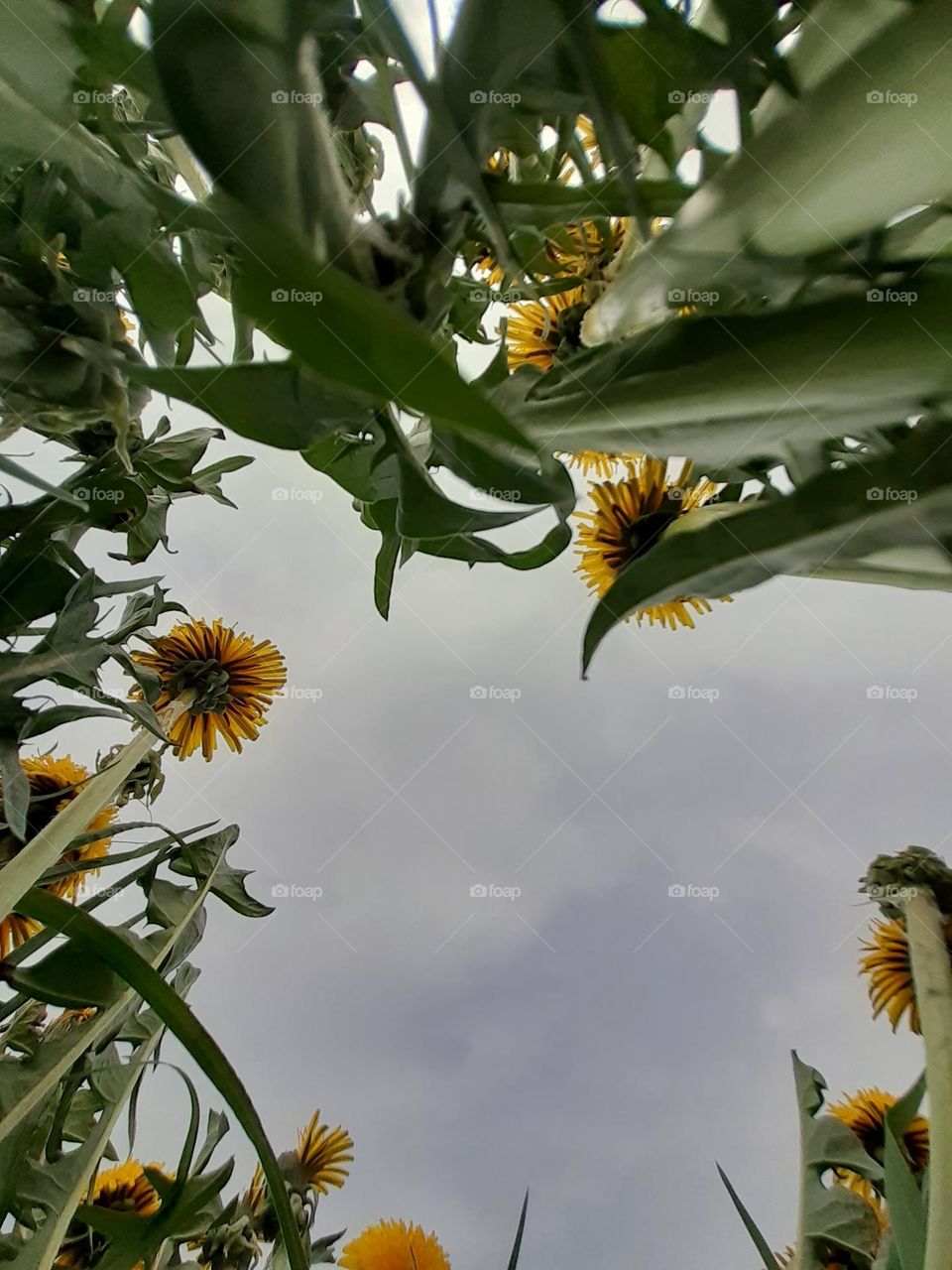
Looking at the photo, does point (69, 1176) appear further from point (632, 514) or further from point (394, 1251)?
point (632, 514)

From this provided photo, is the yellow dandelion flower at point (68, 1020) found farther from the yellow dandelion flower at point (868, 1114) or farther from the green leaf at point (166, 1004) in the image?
the yellow dandelion flower at point (868, 1114)

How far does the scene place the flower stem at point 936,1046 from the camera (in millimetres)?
263

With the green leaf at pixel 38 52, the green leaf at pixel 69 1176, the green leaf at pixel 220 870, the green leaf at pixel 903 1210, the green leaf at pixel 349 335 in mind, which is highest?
the green leaf at pixel 38 52

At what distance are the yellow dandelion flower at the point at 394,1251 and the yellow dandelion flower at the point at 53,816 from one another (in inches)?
11.3

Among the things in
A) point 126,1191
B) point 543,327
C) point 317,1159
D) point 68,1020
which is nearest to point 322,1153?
point 317,1159

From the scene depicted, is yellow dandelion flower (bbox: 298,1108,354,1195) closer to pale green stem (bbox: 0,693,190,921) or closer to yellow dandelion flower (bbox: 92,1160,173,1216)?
yellow dandelion flower (bbox: 92,1160,173,1216)

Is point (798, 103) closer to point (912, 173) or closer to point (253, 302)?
point (912, 173)

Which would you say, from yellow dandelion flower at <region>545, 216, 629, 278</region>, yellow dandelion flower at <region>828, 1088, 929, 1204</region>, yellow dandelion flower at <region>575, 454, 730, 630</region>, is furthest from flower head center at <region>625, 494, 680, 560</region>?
yellow dandelion flower at <region>828, 1088, 929, 1204</region>

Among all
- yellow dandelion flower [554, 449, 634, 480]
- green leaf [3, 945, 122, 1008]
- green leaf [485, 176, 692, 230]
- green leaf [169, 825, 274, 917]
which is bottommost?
green leaf [3, 945, 122, 1008]

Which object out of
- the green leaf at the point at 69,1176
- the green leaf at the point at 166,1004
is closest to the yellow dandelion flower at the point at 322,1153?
the green leaf at the point at 69,1176

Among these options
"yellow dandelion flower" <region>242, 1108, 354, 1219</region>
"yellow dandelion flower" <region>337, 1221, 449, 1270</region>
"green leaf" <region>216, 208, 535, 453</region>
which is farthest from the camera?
"yellow dandelion flower" <region>242, 1108, 354, 1219</region>

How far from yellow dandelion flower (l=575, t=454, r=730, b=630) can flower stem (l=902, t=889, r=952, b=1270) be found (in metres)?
0.16

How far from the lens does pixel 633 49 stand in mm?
197

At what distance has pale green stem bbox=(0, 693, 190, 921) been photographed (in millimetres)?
326
